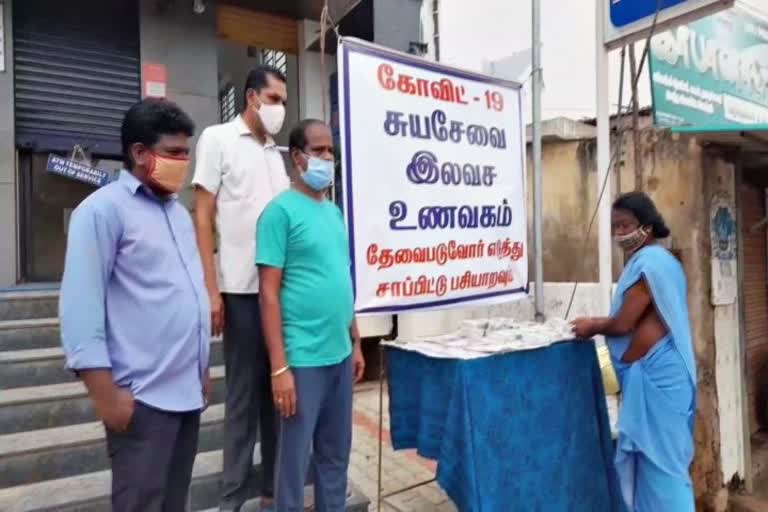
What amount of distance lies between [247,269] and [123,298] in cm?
73

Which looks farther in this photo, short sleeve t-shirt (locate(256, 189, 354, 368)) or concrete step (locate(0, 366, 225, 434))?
concrete step (locate(0, 366, 225, 434))

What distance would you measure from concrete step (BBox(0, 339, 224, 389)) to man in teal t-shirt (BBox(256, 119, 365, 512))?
198cm

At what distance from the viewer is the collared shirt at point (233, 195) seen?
7.50 ft

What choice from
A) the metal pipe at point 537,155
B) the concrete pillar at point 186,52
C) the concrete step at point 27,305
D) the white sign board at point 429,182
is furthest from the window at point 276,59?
Result: the white sign board at point 429,182

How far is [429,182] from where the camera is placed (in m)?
2.70

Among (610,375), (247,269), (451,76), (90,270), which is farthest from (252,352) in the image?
(610,375)

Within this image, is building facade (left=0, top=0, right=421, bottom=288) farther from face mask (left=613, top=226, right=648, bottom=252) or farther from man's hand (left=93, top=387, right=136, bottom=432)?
man's hand (left=93, top=387, right=136, bottom=432)

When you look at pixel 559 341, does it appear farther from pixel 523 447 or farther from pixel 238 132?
pixel 238 132

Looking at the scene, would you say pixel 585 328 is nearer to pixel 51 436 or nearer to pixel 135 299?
pixel 135 299

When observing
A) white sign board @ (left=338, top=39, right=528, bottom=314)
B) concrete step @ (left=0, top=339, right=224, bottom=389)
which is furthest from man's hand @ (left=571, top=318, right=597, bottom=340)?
concrete step @ (left=0, top=339, right=224, bottom=389)

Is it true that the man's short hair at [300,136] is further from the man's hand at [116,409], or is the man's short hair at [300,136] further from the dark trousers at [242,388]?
the man's hand at [116,409]

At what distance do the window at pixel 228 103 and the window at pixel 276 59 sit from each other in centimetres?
125

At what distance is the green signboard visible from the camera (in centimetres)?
477

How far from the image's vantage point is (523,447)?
2412mm
